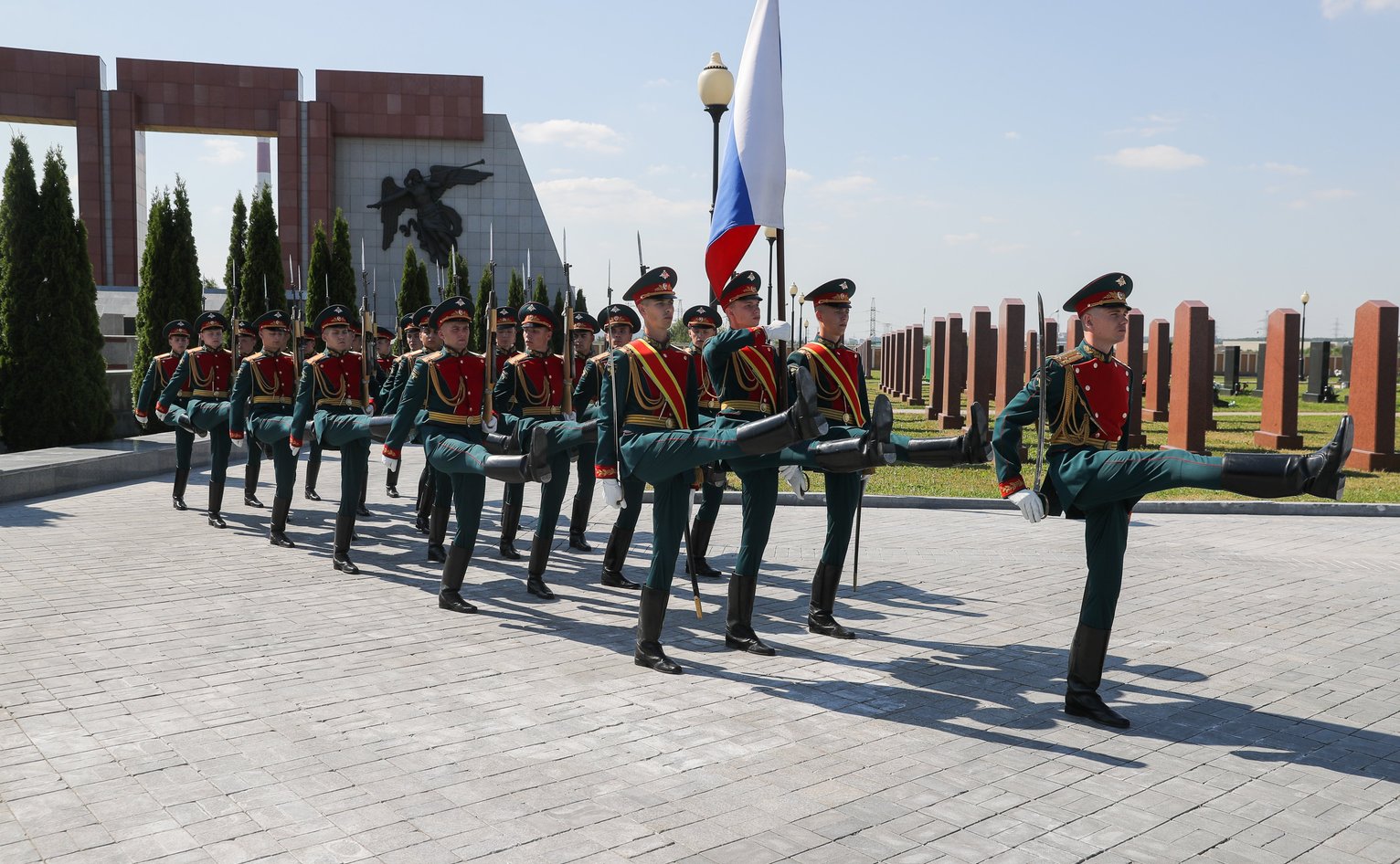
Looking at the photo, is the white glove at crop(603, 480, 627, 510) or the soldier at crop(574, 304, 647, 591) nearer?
the white glove at crop(603, 480, 627, 510)

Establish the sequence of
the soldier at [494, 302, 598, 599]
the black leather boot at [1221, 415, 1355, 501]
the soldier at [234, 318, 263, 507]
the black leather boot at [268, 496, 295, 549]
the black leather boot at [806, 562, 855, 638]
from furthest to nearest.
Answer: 1. the soldier at [234, 318, 263, 507]
2. the black leather boot at [268, 496, 295, 549]
3. the soldier at [494, 302, 598, 599]
4. the black leather boot at [806, 562, 855, 638]
5. the black leather boot at [1221, 415, 1355, 501]

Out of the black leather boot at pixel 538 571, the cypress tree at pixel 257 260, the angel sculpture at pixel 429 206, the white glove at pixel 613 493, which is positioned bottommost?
the black leather boot at pixel 538 571

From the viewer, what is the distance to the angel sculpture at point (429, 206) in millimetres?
43812

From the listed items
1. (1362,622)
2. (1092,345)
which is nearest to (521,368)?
(1092,345)

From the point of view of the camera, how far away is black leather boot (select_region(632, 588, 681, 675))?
20.2ft

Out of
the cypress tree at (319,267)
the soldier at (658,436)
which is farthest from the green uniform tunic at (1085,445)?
the cypress tree at (319,267)

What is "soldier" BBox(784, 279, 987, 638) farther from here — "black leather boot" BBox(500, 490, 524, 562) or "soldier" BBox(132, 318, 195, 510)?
"soldier" BBox(132, 318, 195, 510)

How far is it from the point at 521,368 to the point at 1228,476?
576 centimetres

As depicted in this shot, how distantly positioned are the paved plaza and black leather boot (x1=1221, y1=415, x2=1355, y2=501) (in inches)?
45.2

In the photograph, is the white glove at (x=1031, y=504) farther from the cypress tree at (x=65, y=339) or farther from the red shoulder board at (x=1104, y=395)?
the cypress tree at (x=65, y=339)

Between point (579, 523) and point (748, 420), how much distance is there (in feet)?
11.8

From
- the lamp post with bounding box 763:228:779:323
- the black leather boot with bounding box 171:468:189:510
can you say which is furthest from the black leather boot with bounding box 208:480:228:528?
the lamp post with bounding box 763:228:779:323

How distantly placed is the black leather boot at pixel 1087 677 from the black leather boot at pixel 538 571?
12.8ft

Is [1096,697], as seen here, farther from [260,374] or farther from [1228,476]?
[260,374]
